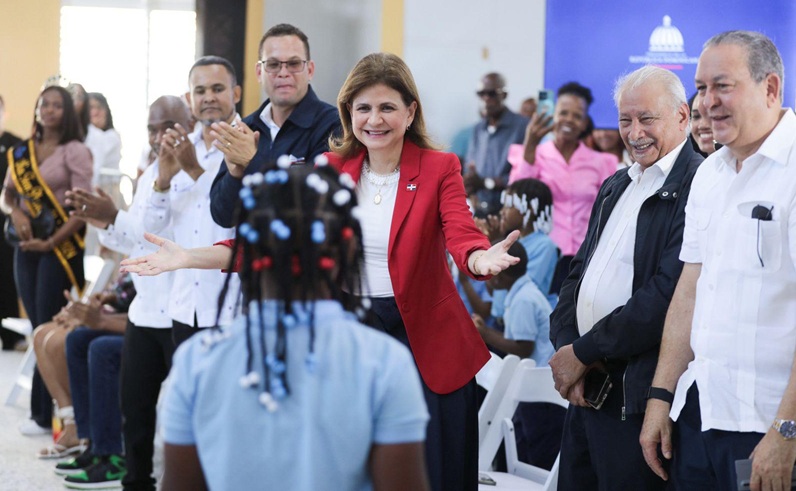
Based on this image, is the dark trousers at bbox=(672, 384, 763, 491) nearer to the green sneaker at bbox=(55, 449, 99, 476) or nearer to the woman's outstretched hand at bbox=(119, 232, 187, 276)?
the woman's outstretched hand at bbox=(119, 232, 187, 276)

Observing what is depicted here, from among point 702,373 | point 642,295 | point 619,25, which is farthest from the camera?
point 619,25

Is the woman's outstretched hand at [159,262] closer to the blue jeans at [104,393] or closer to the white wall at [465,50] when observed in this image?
the blue jeans at [104,393]

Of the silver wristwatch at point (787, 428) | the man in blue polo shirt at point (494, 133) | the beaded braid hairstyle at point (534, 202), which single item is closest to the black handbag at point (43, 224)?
the man in blue polo shirt at point (494, 133)

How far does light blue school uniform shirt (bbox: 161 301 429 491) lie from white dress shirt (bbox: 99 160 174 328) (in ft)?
8.09

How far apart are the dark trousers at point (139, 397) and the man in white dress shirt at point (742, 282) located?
2.30 m

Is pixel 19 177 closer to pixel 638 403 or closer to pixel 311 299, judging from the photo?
pixel 638 403

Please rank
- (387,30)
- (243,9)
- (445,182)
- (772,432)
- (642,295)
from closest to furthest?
1. (772,432)
2. (642,295)
3. (445,182)
4. (387,30)
5. (243,9)

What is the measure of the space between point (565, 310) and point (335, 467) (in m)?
1.45

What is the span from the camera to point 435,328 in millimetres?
2703

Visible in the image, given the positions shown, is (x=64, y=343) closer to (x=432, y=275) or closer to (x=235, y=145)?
(x=235, y=145)

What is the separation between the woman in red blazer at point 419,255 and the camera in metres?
2.68

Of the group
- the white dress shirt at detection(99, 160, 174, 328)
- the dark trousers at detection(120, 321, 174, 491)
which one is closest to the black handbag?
the white dress shirt at detection(99, 160, 174, 328)

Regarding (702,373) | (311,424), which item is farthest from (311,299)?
(702,373)

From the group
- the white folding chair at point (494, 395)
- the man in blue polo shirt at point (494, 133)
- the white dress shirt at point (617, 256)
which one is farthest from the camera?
the man in blue polo shirt at point (494, 133)
